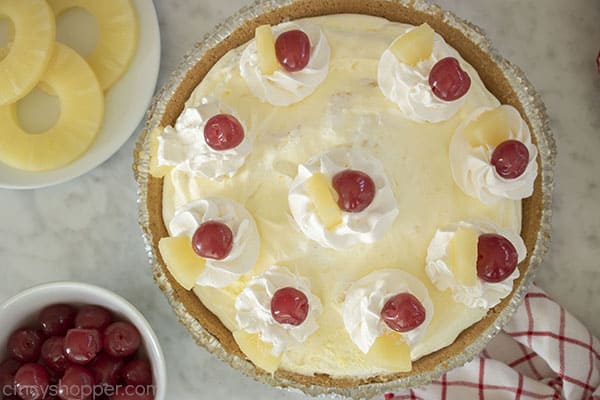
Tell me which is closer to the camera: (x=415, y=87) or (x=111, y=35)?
(x=415, y=87)

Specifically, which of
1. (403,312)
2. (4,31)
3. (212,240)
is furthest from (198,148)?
(4,31)

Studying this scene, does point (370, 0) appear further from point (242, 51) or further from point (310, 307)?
point (310, 307)

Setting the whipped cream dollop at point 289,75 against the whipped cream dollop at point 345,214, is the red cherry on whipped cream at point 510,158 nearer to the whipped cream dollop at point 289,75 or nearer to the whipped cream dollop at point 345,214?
the whipped cream dollop at point 345,214

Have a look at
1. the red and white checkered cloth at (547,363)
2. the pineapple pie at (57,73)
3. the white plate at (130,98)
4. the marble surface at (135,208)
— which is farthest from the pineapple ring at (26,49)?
the red and white checkered cloth at (547,363)

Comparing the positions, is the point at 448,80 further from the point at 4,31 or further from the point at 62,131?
the point at 4,31

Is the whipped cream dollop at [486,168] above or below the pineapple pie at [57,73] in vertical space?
above

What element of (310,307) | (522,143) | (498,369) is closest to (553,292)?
(498,369)
